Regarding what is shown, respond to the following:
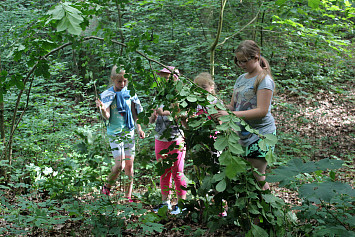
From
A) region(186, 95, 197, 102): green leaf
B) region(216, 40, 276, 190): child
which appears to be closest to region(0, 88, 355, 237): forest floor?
region(216, 40, 276, 190): child

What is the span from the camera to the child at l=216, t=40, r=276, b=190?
7.47 ft

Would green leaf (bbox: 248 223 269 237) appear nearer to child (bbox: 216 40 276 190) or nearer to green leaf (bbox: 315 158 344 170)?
green leaf (bbox: 315 158 344 170)

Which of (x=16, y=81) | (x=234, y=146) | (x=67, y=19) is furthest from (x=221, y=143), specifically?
(x=16, y=81)

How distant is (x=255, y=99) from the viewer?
7.86 ft

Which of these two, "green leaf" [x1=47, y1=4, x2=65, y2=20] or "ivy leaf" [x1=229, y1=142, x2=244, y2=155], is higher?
"green leaf" [x1=47, y1=4, x2=65, y2=20]

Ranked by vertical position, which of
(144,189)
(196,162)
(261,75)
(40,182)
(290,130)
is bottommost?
(290,130)

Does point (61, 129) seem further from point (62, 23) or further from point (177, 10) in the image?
point (177, 10)

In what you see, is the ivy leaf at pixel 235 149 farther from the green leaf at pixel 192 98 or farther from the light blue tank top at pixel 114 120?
the light blue tank top at pixel 114 120

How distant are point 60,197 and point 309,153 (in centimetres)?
499

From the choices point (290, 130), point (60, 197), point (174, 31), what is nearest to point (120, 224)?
point (60, 197)

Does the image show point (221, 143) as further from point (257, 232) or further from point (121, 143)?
point (121, 143)

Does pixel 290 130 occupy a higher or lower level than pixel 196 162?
lower

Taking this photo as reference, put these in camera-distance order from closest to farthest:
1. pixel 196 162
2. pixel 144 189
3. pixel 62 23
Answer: pixel 62 23 → pixel 196 162 → pixel 144 189

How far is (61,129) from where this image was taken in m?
5.07
